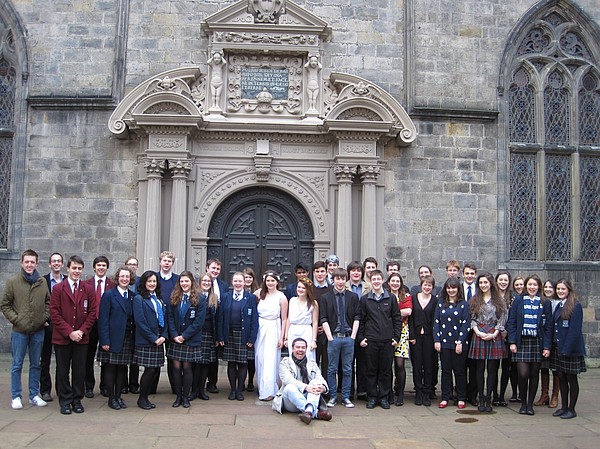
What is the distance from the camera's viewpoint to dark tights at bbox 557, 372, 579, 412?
8.46 meters

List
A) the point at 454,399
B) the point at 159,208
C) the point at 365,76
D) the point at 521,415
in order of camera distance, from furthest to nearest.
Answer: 1. the point at 365,76
2. the point at 159,208
3. the point at 454,399
4. the point at 521,415

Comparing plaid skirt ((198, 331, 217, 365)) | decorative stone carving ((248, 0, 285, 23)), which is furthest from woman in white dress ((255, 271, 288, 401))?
decorative stone carving ((248, 0, 285, 23))

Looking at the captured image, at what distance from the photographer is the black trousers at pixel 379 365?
8.86 meters

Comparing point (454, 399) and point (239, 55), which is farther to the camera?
point (239, 55)

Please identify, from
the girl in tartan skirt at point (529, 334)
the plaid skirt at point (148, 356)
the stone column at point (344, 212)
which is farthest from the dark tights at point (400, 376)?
the stone column at point (344, 212)

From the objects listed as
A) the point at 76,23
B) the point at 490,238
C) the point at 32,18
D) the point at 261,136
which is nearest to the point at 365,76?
the point at 261,136

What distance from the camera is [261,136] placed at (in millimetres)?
12844

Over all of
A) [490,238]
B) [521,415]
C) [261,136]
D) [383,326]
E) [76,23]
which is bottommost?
[521,415]

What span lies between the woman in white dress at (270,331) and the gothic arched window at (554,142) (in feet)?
20.1

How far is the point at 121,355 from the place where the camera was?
8.41 m

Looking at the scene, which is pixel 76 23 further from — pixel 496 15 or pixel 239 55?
pixel 496 15

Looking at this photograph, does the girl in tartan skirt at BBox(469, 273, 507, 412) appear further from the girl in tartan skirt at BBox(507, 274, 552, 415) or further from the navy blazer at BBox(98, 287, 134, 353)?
the navy blazer at BBox(98, 287, 134, 353)

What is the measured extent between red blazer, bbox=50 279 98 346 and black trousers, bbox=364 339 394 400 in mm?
3528

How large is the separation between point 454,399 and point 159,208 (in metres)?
6.23
